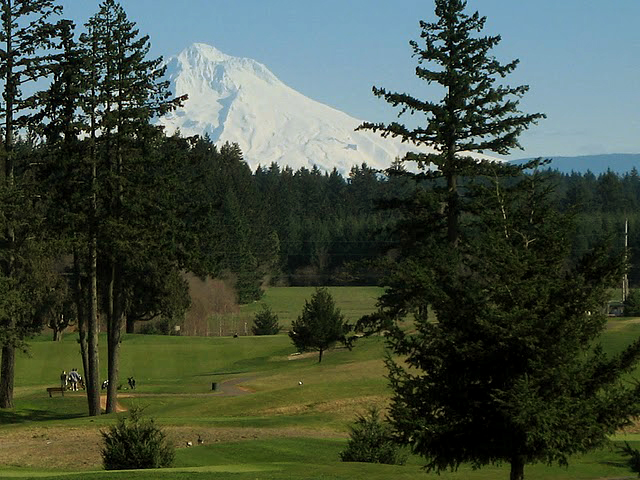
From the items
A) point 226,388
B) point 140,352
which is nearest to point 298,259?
point 140,352

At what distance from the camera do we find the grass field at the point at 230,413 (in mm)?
27625

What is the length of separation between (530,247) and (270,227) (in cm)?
15979

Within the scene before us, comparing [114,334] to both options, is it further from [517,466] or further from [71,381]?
[517,466]

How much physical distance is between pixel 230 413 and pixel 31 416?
8.43m

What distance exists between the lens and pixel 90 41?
45.2 m

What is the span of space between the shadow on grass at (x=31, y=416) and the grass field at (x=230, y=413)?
96 mm

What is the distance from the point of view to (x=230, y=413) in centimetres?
4497

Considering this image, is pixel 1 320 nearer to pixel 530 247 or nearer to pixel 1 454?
pixel 1 454

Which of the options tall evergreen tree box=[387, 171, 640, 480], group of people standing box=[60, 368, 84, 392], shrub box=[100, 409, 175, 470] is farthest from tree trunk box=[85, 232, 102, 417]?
tall evergreen tree box=[387, 171, 640, 480]

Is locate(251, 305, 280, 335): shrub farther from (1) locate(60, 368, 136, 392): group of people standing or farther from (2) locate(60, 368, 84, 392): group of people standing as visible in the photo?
(1) locate(60, 368, 136, 392): group of people standing

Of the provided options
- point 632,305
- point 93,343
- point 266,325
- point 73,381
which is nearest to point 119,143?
A: point 93,343

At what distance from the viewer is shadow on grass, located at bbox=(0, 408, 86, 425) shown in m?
44.7

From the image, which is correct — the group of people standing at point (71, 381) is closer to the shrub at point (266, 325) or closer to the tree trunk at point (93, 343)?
the tree trunk at point (93, 343)

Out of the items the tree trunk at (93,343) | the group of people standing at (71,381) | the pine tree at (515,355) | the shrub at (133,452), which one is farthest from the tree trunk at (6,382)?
the pine tree at (515,355)
